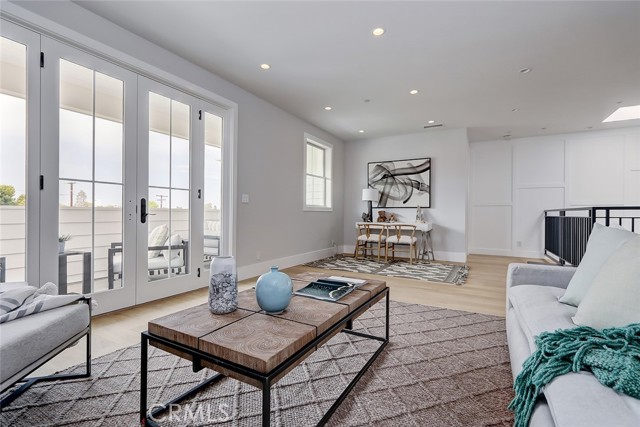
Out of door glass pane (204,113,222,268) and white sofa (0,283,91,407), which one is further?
door glass pane (204,113,222,268)

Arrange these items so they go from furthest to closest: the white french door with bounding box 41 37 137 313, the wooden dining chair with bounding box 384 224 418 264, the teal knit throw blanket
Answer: the wooden dining chair with bounding box 384 224 418 264, the white french door with bounding box 41 37 137 313, the teal knit throw blanket

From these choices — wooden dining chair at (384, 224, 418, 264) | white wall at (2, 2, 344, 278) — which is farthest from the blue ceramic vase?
wooden dining chair at (384, 224, 418, 264)

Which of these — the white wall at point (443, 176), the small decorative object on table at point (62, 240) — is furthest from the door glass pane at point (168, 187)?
the white wall at point (443, 176)

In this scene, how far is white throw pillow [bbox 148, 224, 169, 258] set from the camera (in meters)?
2.88

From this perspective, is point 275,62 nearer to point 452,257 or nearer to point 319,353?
point 319,353

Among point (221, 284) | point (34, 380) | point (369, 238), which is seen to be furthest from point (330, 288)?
point (369, 238)

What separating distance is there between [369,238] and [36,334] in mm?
4922

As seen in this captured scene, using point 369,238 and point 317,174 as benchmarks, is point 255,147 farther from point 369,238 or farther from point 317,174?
point 369,238

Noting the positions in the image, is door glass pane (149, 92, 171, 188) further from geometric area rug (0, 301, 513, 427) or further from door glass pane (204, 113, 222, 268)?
geometric area rug (0, 301, 513, 427)

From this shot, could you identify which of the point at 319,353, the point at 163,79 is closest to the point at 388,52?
the point at 163,79

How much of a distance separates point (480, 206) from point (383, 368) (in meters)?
5.97

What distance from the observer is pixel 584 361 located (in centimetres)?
88

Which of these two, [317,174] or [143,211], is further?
[317,174]

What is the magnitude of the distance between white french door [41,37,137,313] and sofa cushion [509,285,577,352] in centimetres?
302
